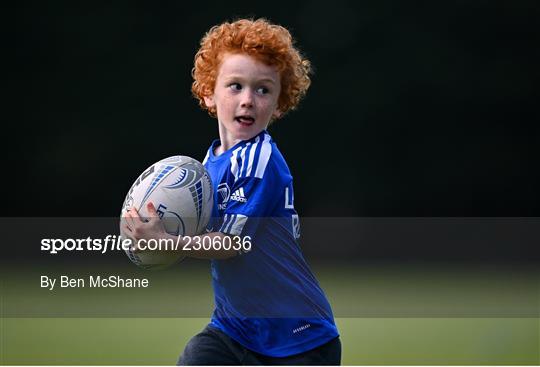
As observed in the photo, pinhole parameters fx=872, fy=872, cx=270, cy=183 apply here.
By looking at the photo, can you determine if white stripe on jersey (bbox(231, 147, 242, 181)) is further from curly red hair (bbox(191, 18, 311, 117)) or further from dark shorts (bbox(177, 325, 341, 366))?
dark shorts (bbox(177, 325, 341, 366))

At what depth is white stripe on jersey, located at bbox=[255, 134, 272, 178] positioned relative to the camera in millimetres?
2600

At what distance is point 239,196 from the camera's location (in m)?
2.60

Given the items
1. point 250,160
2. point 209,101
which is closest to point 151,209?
point 250,160

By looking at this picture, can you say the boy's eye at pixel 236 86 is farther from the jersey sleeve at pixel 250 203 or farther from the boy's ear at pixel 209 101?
the jersey sleeve at pixel 250 203

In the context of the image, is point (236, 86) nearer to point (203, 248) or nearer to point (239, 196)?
point (239, 196)

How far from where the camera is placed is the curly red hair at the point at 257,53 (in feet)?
9.29

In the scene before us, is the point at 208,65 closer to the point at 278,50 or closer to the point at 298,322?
the point at 278,50

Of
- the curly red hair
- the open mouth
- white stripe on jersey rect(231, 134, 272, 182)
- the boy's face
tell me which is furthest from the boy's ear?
white stripe on jersey rect(231, 134, 272, 182)

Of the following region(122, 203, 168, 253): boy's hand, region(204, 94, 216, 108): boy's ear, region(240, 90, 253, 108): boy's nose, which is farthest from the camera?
region(204, 94, 216, 108): boy's ear

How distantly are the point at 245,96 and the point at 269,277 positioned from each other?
577 millimetres

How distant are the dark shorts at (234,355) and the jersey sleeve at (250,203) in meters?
0.36

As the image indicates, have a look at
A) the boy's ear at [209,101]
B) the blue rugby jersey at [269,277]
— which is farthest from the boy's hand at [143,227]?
the boy's ear at [209,101]

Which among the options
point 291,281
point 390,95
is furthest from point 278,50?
point 390,95

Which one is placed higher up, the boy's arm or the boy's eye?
the boy's eye
